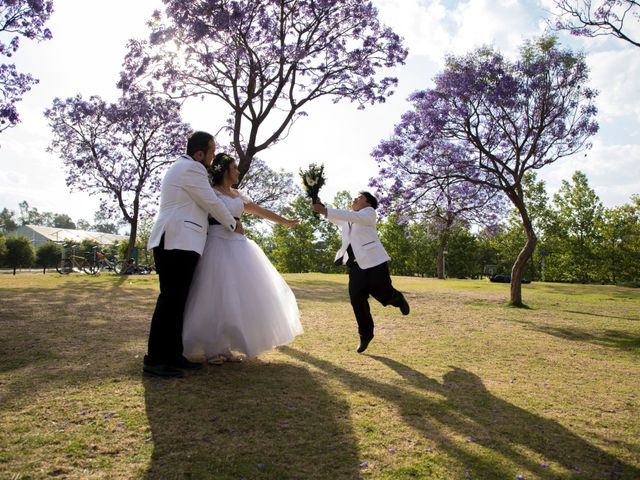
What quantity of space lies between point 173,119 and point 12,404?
26.7m

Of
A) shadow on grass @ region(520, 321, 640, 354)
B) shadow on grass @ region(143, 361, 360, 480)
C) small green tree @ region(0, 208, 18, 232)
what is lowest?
shadow on grass @ region(520, 321, 640, 354)

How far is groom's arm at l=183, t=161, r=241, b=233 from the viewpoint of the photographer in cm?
498

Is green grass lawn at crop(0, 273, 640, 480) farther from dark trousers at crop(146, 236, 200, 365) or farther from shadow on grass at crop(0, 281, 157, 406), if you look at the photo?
dark trousers at crop(146, 236, 200, 365)

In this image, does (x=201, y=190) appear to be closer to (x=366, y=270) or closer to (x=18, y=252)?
(x=366, y=270)

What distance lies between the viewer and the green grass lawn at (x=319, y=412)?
3.07m

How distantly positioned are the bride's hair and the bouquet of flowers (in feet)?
3.85

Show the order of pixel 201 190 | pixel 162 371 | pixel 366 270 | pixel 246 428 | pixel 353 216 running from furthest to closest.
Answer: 1. pixel 366 270
2. pixel 353 216
3. pixel 201 190
4. pixel 162 371
5. pixel 246 428

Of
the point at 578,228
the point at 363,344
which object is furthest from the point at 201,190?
the point at 578,228

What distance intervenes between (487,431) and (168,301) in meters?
3.34

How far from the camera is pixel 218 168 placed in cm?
579

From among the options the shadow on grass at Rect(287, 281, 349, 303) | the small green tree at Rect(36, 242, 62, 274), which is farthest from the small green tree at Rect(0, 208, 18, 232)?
the shadow on grass at Rect(287, 281, 349, 303)

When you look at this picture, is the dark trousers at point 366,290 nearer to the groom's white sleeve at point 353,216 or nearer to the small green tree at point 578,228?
the groom's white sleeve at point 353,216

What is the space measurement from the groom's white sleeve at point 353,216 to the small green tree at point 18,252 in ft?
186

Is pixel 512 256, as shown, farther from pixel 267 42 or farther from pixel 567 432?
pixel 567 432
